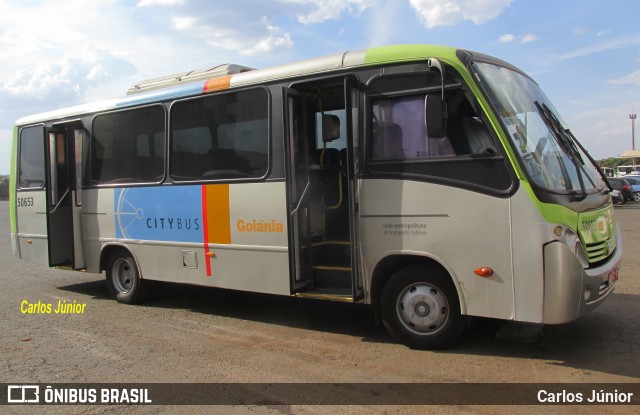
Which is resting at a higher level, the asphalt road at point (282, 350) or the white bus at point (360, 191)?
the white bus at point (360, 191)

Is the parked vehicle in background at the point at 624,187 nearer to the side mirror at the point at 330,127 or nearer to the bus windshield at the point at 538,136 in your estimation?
the bus windshield at the point at 538,136

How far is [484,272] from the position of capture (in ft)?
15.3

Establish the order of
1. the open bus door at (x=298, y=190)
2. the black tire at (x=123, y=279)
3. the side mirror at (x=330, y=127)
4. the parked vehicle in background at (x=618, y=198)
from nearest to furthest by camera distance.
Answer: the open bus door at (x=298, y=190) → the side mirror at (x=330, y=127) → the black tire at (x=123, y=279) → the parked vehicle in background at (x=618, y=198)

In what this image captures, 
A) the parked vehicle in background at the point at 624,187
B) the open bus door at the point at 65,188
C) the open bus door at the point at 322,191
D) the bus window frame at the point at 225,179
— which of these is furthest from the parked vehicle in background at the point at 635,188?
the open bus door at the point at 65,188

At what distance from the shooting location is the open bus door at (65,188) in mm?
8211

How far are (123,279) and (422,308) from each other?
5.08 meters

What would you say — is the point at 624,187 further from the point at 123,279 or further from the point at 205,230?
the point at 123,279

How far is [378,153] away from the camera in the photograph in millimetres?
5273

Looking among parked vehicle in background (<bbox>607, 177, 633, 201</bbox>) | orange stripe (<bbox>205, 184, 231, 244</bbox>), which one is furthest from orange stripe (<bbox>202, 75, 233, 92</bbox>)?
parked vehicle in background (<bbox>607, 177, 633, 201</bbox>)

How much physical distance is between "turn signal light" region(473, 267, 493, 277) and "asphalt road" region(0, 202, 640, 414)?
0.86 meters

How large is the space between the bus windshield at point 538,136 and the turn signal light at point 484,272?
0.88m

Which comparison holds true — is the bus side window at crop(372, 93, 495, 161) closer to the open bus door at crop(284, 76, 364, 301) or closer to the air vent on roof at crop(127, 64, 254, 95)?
the open bus door at crop(284, 76, 364, 301)

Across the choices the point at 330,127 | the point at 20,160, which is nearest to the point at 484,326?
the point at 330,127

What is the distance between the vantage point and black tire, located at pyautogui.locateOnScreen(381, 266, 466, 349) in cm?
500
